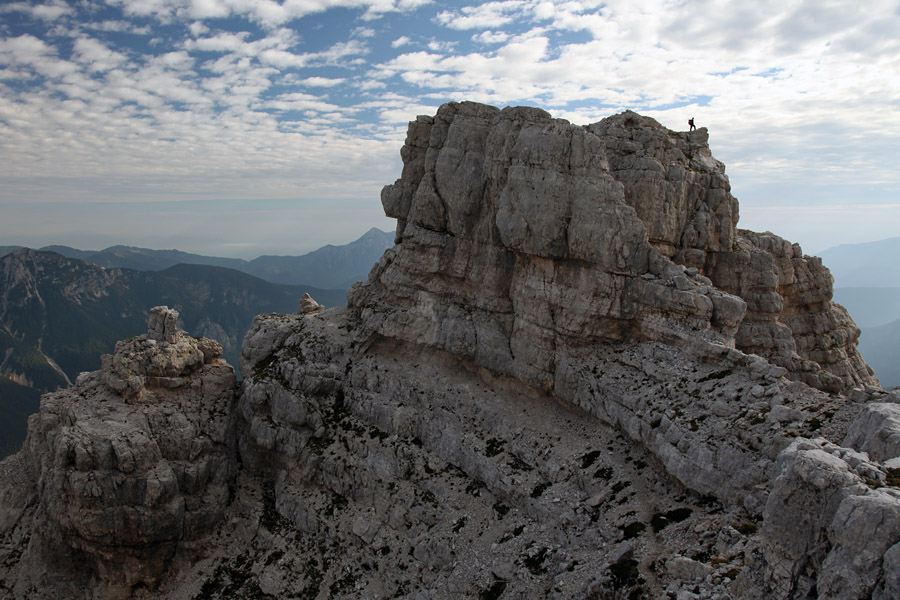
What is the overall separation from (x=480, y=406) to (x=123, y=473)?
38.0 m

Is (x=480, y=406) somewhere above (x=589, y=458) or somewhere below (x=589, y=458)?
above

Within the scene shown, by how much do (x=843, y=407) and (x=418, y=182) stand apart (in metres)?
52.4

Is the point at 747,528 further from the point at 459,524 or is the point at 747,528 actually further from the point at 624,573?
the point at 459,524

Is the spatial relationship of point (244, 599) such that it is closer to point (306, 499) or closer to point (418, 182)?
point (306, 499)

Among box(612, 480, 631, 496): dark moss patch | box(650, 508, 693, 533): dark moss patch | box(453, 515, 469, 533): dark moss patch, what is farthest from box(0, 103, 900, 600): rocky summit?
box(453, 515, 469, 533): dark moss patch

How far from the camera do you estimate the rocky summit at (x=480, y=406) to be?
40.4 metres

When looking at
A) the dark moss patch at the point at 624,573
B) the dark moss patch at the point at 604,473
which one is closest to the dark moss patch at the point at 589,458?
A: the dark moss patch at the point at 604,473

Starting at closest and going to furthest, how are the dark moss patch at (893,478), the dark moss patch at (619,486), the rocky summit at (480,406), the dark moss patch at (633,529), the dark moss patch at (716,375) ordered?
1. the dark moss patch at (893,478)
2. the dark moss patch at (633,529)
3. the rocky summit at (480,406)
4. the dark moss patch at (619,486)
5. the dark moss patch at (716,375)

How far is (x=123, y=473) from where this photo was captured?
183 feet

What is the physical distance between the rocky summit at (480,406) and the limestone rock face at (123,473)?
0.85 ft

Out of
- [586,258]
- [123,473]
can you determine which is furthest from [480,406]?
[123,473]

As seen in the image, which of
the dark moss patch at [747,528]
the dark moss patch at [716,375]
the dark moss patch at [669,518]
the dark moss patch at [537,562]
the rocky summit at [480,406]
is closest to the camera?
the dark moss patch at [747,528]

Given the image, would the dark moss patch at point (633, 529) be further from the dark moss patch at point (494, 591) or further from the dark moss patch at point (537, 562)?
the dark moss patch at point (494, 591)

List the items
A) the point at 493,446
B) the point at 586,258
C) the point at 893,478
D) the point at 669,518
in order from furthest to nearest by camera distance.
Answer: the point at 493,446 < the point at 586,258 < the point at 669,518 < the point at 893,478
